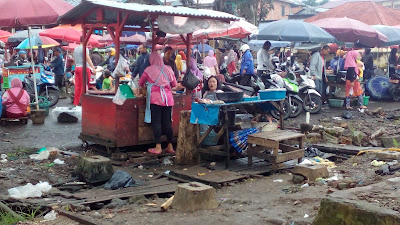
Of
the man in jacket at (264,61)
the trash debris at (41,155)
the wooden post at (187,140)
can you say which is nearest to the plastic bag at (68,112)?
the trash debris at (41,155)

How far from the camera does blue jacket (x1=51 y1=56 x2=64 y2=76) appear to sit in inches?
642

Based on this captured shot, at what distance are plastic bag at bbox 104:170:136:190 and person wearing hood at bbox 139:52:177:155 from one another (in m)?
1.79

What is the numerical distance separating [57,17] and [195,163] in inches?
161

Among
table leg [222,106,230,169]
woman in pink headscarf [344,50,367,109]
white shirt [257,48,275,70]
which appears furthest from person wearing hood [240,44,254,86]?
table leg [222,106,230,169]

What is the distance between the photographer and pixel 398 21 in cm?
2142

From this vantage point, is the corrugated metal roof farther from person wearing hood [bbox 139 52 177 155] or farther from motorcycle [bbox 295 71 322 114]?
motorcycle [bbox 295 71 322 114]

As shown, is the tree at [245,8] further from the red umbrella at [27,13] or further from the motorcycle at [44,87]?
the red umbrella at [27,13]

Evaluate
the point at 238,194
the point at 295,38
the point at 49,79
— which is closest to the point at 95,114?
the point at 238,194

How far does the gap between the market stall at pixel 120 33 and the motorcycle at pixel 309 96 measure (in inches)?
226

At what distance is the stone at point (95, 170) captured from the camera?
716cm

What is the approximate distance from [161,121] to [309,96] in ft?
23.0

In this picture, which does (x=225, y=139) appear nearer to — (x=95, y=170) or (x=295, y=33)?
(x=95, y=170)

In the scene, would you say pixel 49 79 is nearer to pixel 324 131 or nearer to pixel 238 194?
pixel 324 131

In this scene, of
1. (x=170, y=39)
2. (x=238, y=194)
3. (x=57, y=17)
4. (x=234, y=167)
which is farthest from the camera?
(x=170, y=39)
